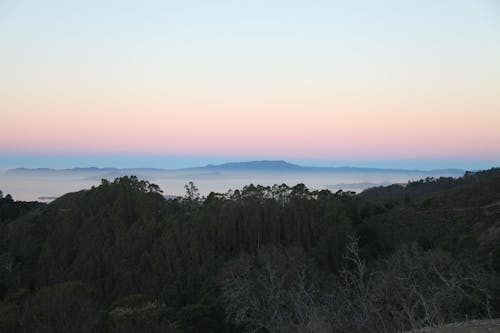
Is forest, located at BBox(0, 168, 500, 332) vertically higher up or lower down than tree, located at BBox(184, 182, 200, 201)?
lower down

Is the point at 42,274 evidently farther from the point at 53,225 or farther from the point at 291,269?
the point at 291,269

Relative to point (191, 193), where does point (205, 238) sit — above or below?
below

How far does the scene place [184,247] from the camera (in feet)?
110

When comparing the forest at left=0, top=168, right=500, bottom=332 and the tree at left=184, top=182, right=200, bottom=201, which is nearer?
the forest at left=0, top=168, right=500, bottom=332

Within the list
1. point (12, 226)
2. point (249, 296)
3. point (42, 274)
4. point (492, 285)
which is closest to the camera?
point (492, 285)

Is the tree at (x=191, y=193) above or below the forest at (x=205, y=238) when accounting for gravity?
above

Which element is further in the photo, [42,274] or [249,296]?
[42,274]

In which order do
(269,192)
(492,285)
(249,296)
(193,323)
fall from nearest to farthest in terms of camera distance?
1. (492,285)
2. (249,296)
3. (193,323)
4. (269,192)

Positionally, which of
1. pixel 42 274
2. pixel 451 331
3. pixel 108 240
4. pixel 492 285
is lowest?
pixel 42 274

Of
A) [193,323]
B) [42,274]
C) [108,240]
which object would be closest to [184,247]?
[108,240]

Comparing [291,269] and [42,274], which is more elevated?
[291,269]

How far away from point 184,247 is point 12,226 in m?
21.5

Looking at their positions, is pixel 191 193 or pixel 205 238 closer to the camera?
pixel 205 238

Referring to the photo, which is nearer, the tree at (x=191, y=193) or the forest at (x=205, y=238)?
the forest at (x=205, y=238)
